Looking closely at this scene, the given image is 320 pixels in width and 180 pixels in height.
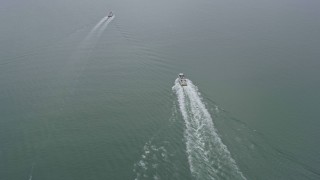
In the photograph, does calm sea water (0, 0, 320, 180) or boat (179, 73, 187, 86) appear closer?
calm sea water (0, 0, 320, 180)

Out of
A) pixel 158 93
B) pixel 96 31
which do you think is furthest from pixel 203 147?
pixel 96 31

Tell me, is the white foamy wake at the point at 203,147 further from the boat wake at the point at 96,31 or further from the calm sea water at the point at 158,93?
the boat wake at the point at 96,31

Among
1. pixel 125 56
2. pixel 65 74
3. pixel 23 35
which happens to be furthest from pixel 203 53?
pixel 23 35

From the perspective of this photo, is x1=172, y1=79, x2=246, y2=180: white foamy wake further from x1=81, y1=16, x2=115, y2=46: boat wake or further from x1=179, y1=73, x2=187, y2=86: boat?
x1=81, y1=16, x2=115, y2=46: boat wake

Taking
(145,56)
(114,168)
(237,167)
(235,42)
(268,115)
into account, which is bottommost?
(114,168)

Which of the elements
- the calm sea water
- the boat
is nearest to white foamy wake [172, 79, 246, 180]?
the calm sea water

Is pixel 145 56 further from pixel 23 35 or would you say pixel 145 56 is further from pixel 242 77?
pixel 23 35

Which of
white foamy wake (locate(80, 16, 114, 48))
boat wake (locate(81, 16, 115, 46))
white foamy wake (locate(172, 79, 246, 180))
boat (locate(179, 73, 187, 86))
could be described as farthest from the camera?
boat wake (locate(81, 16, 115, 46))
